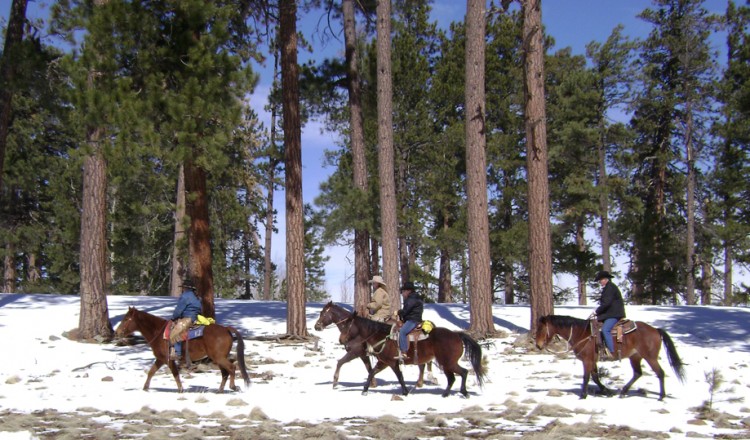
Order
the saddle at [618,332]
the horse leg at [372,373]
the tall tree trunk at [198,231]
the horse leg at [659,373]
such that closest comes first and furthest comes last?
the horse leg at [659,373]
the saddle at [618,332]
the horse leg at [372,373]
the tall tree trunk at [198,231]

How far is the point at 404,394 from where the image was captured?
417 inches

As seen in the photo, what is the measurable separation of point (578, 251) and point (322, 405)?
24.8 m

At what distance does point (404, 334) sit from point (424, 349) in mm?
412

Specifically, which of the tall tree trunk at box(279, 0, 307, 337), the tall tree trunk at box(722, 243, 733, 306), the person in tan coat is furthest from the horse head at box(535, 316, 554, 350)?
the tall tree trunk at box(722, 243, 733, 306)

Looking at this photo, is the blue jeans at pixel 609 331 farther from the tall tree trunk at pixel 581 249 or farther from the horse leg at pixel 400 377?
the tall tree trunk at pixel 581 249

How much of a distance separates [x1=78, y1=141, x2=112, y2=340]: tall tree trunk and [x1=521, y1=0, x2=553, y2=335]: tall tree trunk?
33.3 ft

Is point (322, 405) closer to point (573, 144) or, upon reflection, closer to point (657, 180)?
point (573, 144)

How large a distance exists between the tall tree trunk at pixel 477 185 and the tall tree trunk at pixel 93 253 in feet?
29.6

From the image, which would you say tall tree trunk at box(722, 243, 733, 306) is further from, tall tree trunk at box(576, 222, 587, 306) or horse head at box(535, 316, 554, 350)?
horse head at box(535, 316, 554, 350)

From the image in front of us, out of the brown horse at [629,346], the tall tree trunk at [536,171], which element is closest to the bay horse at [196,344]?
the brown horse at [629,346]

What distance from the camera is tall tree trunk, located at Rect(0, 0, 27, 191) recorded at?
15594 millimetres

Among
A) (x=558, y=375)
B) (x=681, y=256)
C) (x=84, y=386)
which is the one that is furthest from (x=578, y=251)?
(x=84, y=386)

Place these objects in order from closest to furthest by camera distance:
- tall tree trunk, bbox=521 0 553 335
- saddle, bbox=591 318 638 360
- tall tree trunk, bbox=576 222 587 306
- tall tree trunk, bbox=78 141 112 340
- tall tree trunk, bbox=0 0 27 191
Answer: saddle, bbox=591 318 638 360 → tall tree trunk, bbox=78 141 112 340 → tall tree trunk, bbox=0 0 27 191 → tall tree trunk, bbox=521 0 553 335 → tall tree trunk, bbox=576 222 587 306

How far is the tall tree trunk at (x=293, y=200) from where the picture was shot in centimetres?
1631
